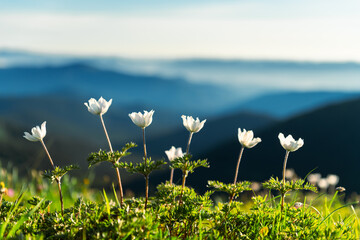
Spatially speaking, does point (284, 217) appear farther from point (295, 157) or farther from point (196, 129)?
point (295, 157)

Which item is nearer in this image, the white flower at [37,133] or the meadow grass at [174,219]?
the meadow grass at [174,219]

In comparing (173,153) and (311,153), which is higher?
(173,153)

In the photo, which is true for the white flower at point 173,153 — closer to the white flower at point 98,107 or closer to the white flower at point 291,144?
the white flower at point 98,107

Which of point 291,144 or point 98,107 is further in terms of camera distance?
point 98,107

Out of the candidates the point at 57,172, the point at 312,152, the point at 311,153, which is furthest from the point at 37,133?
the point at 312,152

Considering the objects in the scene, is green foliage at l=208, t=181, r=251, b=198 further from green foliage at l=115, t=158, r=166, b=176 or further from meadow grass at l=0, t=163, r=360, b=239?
green foliage at l=115, t=158, r=166, b=176

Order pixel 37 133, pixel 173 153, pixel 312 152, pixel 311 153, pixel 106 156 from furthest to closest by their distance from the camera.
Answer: pixel 312 152, pixel 311 153, pixel 173 153, pixel 37 133, pixel 106 156

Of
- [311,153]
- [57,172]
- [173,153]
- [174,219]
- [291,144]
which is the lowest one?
[174,219]

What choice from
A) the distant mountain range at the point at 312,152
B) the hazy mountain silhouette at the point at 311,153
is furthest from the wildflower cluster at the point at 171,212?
the distant mountain range at the point at 312,152

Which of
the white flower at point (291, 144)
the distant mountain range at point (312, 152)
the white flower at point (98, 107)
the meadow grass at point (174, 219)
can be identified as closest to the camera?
the meadow grass at point (174, 219)

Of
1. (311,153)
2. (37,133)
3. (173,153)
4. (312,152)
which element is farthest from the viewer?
(312,152)

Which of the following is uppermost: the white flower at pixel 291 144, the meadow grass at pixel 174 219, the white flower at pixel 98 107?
the white flower at pixel 98 107

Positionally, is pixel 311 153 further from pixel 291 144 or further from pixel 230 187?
pixel 230 187
